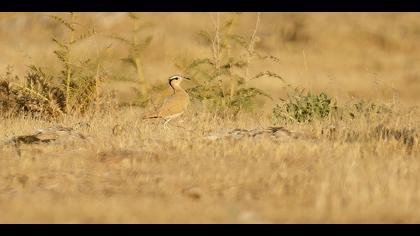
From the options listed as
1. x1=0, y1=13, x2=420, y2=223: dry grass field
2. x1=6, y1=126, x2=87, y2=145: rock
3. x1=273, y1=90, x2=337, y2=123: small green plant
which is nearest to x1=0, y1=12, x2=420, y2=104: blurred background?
x1=0, y1=13, x2=420, y2=223: dry grass field

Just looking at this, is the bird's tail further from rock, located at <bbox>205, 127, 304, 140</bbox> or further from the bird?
rock, located at <bbox>205, 127, 304, 140</bbox>

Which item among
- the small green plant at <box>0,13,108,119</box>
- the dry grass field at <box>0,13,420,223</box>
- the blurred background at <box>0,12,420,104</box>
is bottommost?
the dry grass field at <box>0,13,420,223</box>

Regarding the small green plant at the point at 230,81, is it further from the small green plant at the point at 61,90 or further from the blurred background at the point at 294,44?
the blurred background at the point at 294,44

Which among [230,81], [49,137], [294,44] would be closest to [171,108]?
[49,137]

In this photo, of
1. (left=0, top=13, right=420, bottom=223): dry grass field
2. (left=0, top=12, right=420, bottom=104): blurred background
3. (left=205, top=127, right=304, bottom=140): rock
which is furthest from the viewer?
(left=0, top=12, right=420, bottom=104): blurred background

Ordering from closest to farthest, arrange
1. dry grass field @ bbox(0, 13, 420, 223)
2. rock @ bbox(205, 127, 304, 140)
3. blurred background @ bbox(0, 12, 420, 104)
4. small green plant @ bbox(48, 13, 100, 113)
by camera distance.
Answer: dry grass field @ bbox(0, 13, 420, 223), rock @ bbox(205, 127, 304, 140), small green plant @ bbox(48, 13, 100, 113), blurred background @ bbox(0, 12, 420, 104)

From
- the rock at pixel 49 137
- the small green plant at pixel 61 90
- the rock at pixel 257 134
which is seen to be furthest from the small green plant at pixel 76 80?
the rock at pixel 257 134

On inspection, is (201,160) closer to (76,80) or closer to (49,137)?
(49,137)

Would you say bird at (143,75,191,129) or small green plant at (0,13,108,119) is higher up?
small green plant at (0,13,108,119)

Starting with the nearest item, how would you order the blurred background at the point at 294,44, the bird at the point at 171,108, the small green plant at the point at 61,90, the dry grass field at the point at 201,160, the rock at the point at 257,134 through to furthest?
1. the dry grass field at the point at 201,160
2. the rock at the point at 257,134
3. the bird at the point at 171,108
4. the small green plant at the point at 61,90
5. the blurred background at the point at 294,44
